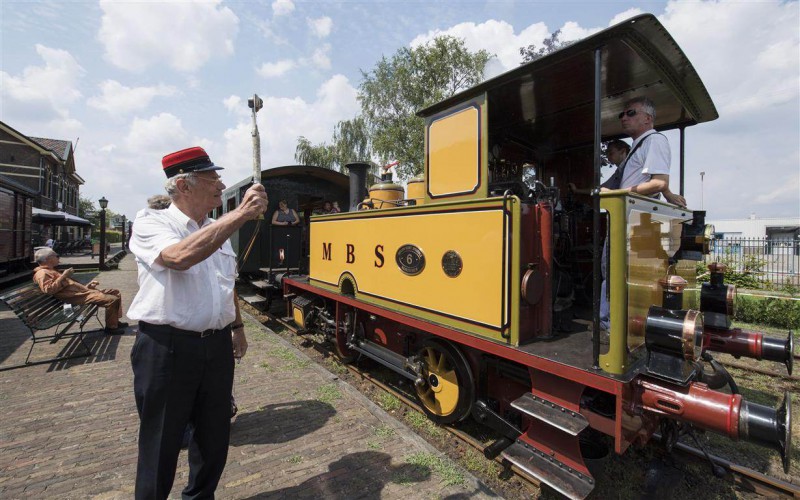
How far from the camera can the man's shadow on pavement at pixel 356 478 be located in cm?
254

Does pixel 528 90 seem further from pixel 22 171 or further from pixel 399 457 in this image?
pixel 22 171

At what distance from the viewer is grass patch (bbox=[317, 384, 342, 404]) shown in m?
3.96

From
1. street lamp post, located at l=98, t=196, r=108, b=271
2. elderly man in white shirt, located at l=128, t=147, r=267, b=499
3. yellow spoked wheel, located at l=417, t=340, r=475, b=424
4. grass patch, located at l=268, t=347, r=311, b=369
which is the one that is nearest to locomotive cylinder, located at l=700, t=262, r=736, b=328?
yellow spoked wheel, located at l=417, t=340, r=475, b=424

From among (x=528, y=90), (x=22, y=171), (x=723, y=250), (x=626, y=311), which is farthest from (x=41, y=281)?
(x=22, y=171)

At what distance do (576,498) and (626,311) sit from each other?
1075 millimetres

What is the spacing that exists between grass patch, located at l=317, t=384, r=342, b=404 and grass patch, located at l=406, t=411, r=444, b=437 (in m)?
0.81

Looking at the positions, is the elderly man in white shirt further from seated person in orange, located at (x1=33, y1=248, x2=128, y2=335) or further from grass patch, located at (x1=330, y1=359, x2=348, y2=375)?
seated person in orange, located at (x1=33, y1=248, x2=128, y2=335)

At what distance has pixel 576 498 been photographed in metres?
2.07

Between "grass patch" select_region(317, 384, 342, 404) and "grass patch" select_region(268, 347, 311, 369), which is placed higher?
"grass patch" select_region(268, 347, 311, 369)

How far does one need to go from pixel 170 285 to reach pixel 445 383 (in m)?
2.39

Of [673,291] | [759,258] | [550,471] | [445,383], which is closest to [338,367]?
[445,383]

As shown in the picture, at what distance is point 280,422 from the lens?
138 inches

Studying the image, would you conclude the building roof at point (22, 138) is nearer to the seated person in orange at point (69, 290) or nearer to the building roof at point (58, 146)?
the building roof at point (58, 146)

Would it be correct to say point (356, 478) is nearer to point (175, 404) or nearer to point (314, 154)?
point (175, 404)
